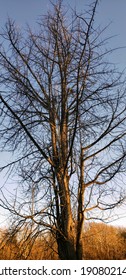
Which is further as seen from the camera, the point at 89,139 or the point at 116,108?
the point at 89,139

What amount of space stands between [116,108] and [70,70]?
2.62ft

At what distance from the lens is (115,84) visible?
12.5 feet

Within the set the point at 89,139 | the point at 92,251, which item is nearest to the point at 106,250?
the point at 92,251

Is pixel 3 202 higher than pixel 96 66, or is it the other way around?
pixel 96 66

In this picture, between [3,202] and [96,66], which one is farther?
[96,66]

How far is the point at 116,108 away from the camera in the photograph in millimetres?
3467

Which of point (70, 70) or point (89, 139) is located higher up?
point (70, 70)
